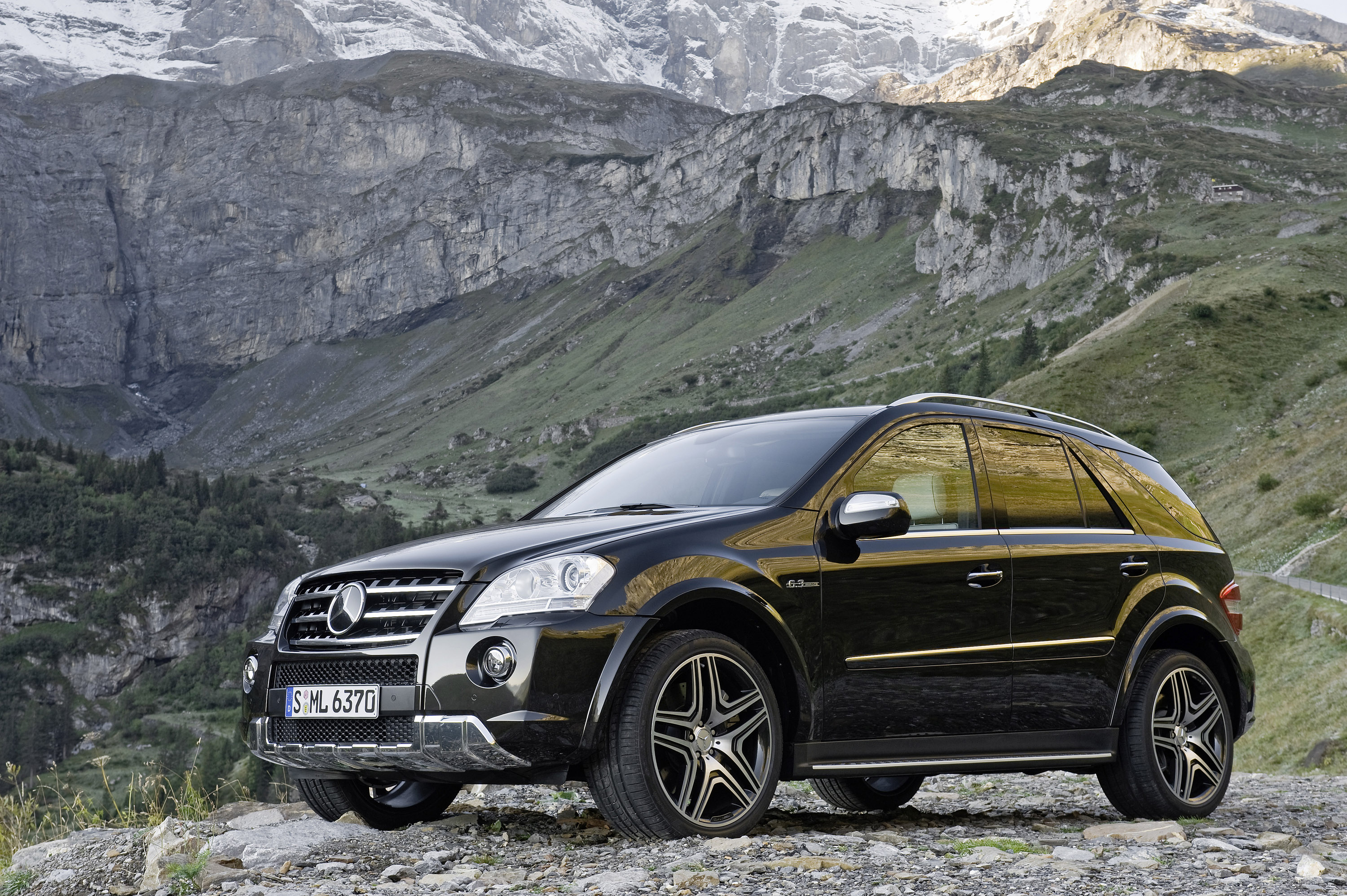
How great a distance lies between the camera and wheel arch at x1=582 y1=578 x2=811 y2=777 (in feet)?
14.7

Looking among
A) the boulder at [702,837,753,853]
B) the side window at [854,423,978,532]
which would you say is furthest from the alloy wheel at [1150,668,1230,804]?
the boulder at [702,837,753,853]

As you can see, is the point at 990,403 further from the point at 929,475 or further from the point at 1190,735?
the point at 1190,735

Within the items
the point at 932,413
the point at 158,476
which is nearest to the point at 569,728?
the point at 932,413

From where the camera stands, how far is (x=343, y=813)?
18.7 ft

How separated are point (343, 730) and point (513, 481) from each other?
6969 inches

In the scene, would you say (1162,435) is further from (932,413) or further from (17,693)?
(17,693)

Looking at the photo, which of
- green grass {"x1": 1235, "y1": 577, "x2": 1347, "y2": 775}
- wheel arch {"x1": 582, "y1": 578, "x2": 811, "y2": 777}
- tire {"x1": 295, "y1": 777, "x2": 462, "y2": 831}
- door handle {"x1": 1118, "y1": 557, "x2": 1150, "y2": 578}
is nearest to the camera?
wheel arch {"x1": 582, "y1": 578, "x2": 811, "y2": 777}

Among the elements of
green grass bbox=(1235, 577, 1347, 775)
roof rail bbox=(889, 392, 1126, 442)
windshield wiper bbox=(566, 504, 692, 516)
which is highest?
Result: roof rail bbox=(889, 392, 1126, 442)

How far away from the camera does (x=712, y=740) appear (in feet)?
15.6

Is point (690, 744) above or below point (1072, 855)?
above

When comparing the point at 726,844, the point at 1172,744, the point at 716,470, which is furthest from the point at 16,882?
the point at 1172,744

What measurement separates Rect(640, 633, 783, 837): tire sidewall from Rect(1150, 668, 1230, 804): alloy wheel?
242 cm

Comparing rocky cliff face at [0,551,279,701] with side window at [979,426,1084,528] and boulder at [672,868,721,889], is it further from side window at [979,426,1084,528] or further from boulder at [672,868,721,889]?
boulder at [672,868,721,889]

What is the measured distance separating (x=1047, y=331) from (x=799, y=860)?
123 m
